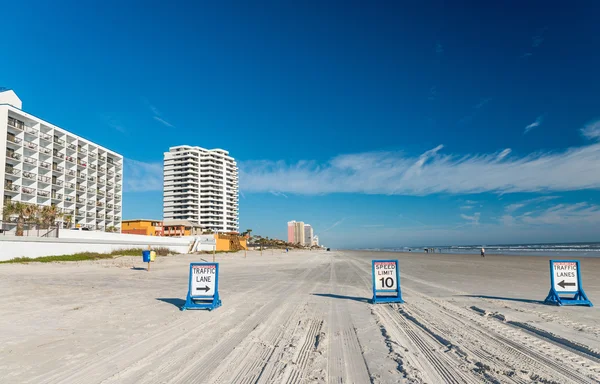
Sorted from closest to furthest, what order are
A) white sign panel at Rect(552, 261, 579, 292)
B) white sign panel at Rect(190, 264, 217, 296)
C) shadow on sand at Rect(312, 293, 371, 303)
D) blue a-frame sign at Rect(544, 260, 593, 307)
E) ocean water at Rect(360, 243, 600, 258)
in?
white sign panel at Rect(190, 264, 217, 296), blue a-frame sign at Rect(544, 260, 593, 307), white sign panel at Rect(552, 261, 579, 292), shadow on sand at Rect(312, 293, 371, 303), ocean water at Rect(360, 243, 600, 258)

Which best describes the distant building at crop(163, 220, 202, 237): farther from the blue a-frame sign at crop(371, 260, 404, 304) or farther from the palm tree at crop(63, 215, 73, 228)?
the blue a-frame sign at crop(371, 260, 404, 304)

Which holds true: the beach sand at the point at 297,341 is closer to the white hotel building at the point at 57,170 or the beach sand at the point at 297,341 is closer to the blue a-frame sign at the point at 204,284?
the blue a-frame sign at the point at 204,284

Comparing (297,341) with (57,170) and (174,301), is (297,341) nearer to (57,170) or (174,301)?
(174,301)

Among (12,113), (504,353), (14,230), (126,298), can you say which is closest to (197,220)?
(12,113)

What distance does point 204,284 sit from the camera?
31.8 feet

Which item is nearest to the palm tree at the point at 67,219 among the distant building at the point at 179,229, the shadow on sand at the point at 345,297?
the distant building at the point at 179,229

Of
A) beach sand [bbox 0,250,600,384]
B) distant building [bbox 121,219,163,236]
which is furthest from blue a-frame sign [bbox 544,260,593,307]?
distant building [bbox 121,219,163,236]

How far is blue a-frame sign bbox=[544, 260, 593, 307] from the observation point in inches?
383

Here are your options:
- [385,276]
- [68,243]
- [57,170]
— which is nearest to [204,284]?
[385,276]

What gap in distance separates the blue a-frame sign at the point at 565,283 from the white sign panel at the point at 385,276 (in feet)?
13.8

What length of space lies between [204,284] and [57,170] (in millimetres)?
64255

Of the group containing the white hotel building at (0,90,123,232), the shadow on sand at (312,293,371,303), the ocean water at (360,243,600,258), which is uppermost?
the white hotel building at (0,90,123,232)

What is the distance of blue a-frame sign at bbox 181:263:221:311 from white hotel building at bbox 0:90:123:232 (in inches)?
2021

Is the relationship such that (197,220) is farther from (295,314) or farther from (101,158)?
(295,314)
